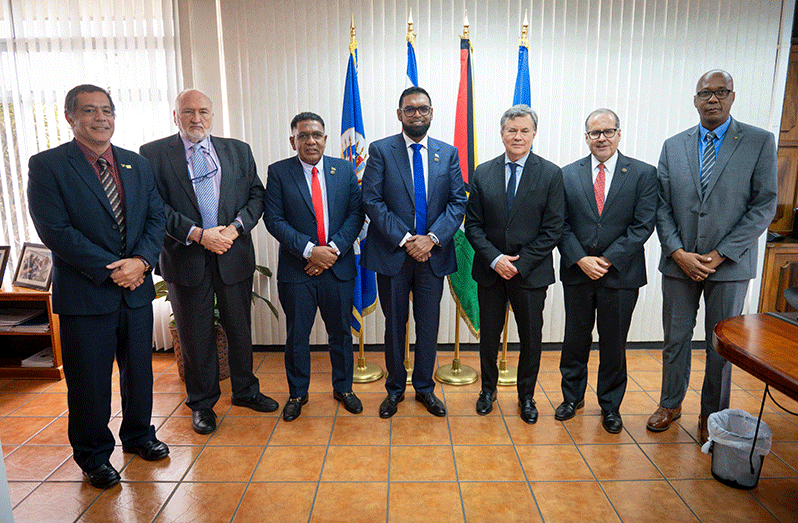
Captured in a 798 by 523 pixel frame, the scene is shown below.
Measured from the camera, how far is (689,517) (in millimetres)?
2215

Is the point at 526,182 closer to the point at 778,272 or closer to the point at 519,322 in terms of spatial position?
the point at 519,322

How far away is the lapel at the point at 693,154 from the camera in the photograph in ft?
9.09

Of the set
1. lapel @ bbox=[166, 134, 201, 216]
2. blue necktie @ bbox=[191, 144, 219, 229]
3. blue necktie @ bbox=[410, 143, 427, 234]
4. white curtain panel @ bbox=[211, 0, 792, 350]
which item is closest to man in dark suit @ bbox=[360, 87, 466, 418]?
blue necktie @ bbox=[410, 143, 427, 234]

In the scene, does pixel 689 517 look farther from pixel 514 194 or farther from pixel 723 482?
pixel 514 194

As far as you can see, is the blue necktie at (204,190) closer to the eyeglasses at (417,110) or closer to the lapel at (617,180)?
the eyeglasses at (417,110)

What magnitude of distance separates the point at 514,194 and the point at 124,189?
2.07 meters

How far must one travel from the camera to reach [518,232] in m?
2.95

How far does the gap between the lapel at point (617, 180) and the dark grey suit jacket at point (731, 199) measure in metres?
0.29

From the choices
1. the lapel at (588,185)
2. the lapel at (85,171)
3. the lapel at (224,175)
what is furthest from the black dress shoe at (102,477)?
the lapel at (588,185)

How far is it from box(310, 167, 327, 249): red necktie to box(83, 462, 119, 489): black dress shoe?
1.59 meters

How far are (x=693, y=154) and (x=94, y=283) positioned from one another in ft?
10.4

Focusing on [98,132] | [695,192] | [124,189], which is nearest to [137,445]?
[124,189]

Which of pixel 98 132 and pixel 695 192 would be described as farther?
pixel 695 192

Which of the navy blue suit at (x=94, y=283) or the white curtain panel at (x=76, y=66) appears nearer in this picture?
the navy blue suit at (x=94, y=283)
